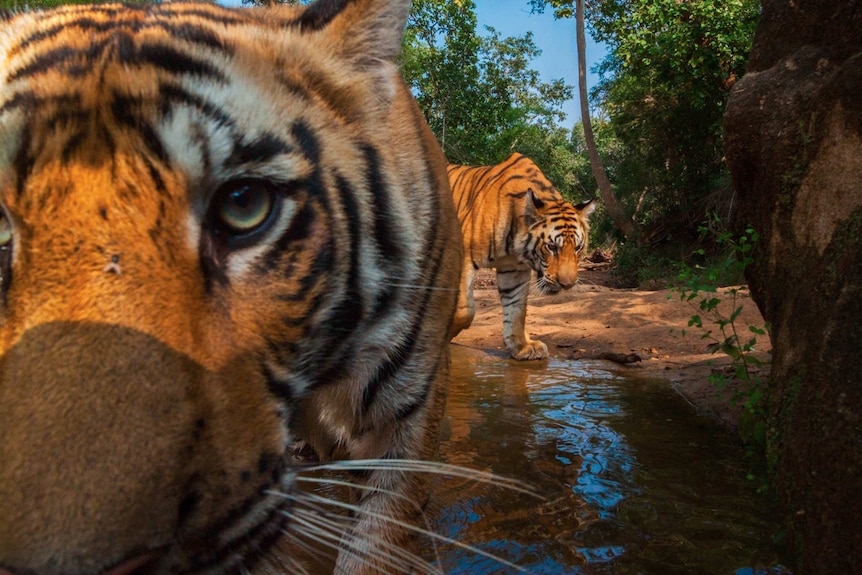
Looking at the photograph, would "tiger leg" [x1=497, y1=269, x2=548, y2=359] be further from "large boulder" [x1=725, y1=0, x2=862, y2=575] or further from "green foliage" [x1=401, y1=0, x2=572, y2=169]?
"green foliage" [x1=401, y1=0, x2=572, y2=169]

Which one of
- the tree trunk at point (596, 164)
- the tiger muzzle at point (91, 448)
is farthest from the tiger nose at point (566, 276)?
the tree trunk at point (596, 164)

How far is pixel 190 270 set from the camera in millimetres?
1146

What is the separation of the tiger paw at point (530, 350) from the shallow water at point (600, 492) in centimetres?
219

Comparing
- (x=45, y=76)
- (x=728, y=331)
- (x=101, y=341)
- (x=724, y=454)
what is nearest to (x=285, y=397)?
(x=101, y=341)

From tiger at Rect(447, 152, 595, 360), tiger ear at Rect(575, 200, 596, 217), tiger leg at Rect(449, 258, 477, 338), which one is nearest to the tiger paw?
tiger at Rect(447, 152, 595, 360)

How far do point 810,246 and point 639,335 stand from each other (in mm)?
4602

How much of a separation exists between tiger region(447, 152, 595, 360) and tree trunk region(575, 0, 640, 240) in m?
7.57

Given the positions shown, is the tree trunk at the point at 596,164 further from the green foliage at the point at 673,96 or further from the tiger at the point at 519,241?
the tiger at the point at 519,241

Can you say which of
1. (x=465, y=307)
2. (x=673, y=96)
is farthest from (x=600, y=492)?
(x=673, y=96)

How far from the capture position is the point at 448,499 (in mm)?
2746

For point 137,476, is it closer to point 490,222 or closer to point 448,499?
point 448,499

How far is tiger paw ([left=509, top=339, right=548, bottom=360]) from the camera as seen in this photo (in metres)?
6.81

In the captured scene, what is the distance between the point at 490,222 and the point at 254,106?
664 cm

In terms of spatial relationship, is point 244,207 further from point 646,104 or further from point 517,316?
point 646,104
